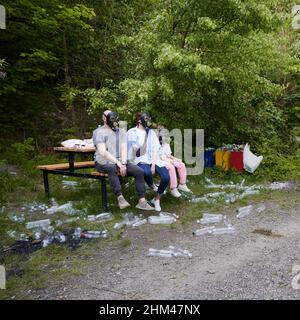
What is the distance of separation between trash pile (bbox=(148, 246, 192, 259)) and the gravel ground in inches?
3.0

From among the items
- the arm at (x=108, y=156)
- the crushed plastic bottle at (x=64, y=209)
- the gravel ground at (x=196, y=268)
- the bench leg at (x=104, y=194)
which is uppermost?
the arm at (x=108, y=156)

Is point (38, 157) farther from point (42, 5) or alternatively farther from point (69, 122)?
point (42, 5)

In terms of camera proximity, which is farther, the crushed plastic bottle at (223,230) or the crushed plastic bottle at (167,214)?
the crushed plastic bottle at (167,214)

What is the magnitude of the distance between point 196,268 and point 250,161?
435 cm

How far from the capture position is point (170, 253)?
15.1ft

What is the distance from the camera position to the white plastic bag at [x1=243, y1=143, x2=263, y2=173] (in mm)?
8086

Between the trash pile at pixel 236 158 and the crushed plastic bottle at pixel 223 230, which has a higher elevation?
the trash pile at pixel 236 158

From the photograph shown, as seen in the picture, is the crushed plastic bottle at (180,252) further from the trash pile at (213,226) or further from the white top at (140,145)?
the white top at (140,145)

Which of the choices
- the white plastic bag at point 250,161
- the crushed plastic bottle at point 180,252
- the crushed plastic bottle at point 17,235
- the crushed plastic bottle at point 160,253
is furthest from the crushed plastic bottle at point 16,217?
the white plastic bag at point 250,161

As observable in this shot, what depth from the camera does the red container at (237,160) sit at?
8.18 metres

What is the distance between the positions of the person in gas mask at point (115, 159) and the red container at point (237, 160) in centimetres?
289

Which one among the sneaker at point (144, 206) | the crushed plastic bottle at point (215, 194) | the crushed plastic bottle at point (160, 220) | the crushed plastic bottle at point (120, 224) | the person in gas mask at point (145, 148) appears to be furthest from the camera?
the crushed plastic bottle at point (215, 194)

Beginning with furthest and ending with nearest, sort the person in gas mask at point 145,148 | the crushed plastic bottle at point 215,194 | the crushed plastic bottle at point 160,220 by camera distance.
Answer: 1. the crushed plastic bottle at point 215,194
2. the person in gas mask at point 145,148
3. the crushed plastic bottle at point 160,220
